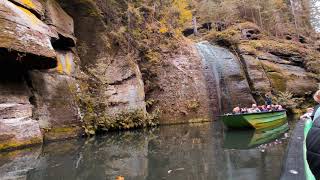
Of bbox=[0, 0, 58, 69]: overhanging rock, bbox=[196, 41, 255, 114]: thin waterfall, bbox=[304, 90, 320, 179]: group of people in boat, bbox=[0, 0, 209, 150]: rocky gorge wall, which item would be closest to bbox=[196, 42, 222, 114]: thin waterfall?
bbox=[196, 41, 255, 114]: thin waterfall

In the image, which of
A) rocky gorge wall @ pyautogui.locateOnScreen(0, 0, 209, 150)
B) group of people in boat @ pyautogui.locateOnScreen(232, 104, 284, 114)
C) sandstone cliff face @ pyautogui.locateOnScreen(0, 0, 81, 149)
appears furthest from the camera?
group of people in boat @ pyautogui.locateOnScreen(232, 104, 284, 114)

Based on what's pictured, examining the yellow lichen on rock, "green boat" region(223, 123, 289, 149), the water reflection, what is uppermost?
the yellow lichen on rock

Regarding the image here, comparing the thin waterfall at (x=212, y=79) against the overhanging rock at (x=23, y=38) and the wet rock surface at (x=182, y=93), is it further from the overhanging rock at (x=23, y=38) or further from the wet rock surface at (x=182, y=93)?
the overhanging rock at (x=23, y=38)

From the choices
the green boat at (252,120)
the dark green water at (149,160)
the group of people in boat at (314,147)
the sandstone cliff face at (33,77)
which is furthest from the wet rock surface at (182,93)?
the group of people in boat at (314,147)

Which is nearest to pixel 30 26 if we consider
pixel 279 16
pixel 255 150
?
pixel 255 150

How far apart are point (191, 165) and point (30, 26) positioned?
8464 millimetres

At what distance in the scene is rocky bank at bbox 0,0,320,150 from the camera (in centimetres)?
1195

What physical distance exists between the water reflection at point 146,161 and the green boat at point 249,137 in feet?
1.55

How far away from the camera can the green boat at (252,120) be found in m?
14.0

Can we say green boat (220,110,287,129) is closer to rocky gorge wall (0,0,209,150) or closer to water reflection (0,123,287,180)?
water reflection (0,123,287,180)

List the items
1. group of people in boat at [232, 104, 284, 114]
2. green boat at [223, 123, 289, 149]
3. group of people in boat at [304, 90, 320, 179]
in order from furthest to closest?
group of people in boat at [232, 104, 284, 114] → green boat at [223, 123, 289, 149] → group of people in boat at [304, 90, 320, 179]

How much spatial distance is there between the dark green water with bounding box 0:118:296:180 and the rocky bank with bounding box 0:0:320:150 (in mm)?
2011

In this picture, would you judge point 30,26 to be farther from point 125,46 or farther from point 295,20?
point 295,20

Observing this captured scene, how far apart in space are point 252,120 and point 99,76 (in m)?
8.18
